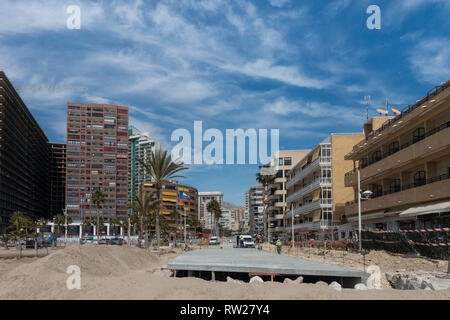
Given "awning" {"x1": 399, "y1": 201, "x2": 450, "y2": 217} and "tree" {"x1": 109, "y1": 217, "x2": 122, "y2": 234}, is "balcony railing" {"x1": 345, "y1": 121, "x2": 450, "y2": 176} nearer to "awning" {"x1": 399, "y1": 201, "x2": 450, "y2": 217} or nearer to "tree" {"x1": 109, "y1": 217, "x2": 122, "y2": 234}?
"awning" {"x1": 399, "y1": 201, "x2": 450, "y2": 217}

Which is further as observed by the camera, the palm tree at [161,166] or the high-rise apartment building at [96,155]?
the high-rise apartment building at [96,155]

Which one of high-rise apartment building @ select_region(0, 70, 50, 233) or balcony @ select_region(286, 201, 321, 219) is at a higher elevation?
high-rise apartment building @ select_region(0, 70, 50, 233)

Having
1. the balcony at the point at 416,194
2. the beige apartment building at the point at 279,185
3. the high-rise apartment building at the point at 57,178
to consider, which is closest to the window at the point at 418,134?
the balcony at the point at 416,194

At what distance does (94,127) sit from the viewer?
527 feet

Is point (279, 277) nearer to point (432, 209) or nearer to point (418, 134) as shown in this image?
point (432, 209)

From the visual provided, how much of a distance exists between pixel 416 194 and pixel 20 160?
124942 mm

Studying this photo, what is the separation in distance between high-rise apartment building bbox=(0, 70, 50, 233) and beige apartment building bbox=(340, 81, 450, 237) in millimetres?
92628

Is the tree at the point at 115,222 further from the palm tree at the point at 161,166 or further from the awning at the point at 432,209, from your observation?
the awning at the point at 432,209

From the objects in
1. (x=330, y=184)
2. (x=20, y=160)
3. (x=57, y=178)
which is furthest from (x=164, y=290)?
(x=57, y=178)

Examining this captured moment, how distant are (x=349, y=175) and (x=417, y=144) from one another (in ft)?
61.0

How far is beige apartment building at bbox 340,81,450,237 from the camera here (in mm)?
31234

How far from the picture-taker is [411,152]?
1407 inches

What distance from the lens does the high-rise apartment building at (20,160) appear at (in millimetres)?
113188

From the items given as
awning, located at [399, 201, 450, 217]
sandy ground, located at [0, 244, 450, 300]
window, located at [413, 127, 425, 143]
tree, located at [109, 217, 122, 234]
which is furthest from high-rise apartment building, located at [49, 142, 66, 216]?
sandy ground, located at [0, 244, 450, 300]
